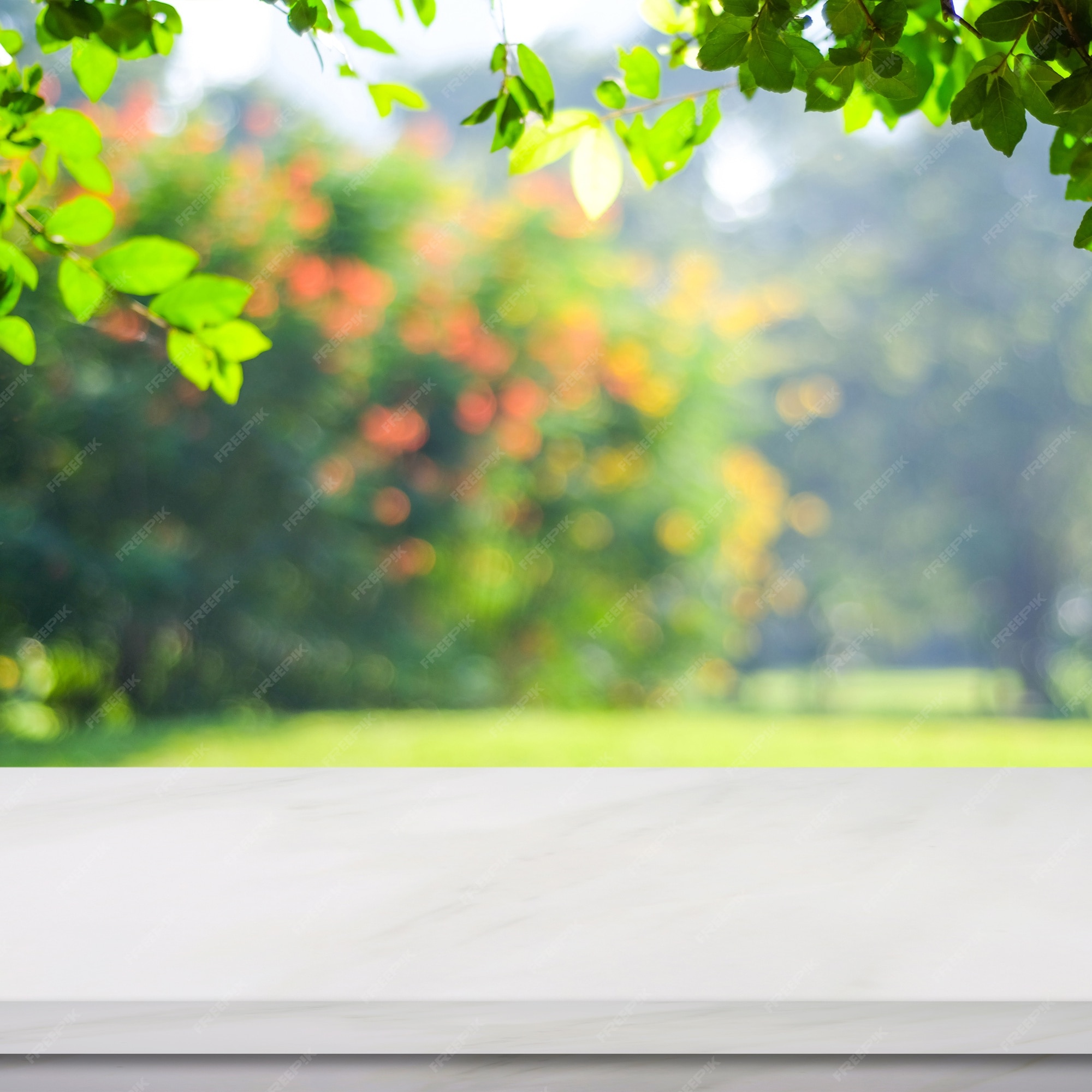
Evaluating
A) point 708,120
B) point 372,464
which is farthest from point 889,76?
point 372,464

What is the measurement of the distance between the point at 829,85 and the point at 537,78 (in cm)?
15

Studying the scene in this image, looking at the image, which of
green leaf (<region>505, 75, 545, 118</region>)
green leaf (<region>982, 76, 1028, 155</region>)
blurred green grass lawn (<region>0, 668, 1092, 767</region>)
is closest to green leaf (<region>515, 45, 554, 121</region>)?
green leaf (<region>505, 75, 545, 118</region>)

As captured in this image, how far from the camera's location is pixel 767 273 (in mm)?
8461

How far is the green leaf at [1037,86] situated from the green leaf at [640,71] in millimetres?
184

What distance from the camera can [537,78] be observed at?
56 cm

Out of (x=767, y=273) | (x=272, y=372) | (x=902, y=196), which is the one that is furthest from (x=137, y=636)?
(x=902, y=196)

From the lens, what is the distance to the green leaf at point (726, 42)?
19.9 inches

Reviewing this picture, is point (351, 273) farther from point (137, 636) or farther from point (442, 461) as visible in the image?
point (137, 636)

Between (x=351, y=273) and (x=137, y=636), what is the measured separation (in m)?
1.54

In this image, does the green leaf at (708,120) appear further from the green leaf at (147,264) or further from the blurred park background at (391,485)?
the blurred park background at (391,485)

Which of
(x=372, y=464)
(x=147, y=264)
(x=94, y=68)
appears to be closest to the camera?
(x=147, y=264)

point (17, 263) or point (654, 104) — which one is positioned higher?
point (654, 104)

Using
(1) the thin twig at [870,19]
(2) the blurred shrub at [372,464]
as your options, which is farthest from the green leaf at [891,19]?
(2) the blurred shrub at [372,464]

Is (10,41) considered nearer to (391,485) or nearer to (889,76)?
(889,76)
